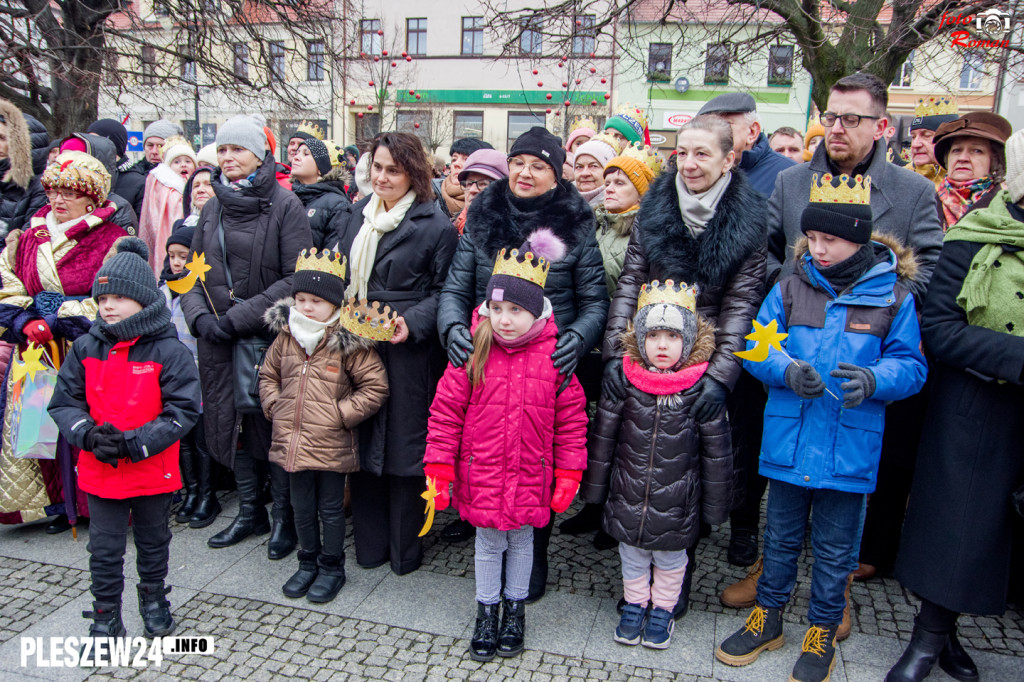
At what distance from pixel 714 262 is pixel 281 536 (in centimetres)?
284

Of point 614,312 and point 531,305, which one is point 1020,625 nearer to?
point 614,312

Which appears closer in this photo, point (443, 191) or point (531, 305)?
point (531, 305)

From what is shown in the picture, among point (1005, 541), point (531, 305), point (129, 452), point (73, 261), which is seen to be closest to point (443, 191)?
point (73, 261)

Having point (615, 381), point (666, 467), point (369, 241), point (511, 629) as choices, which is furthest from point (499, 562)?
point (369, 241)

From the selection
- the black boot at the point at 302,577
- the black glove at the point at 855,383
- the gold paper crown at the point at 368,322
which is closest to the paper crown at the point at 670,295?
the black glove at the point at 855,383

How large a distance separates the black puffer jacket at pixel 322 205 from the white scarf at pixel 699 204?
6.88 feet

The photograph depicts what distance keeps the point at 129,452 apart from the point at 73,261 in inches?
71.0

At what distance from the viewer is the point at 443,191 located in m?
6.25

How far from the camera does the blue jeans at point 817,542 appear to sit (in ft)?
10.4

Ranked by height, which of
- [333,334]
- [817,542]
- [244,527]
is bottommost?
→ [244,527]

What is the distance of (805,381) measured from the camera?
116 inches

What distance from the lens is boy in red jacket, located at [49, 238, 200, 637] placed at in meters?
3.35

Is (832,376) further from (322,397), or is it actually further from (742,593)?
(322,397)

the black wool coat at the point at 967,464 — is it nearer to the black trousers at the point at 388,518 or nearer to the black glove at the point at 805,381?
the black glove at the point at 805,381
